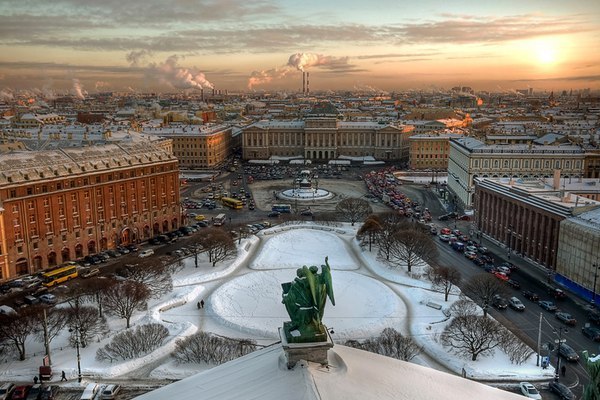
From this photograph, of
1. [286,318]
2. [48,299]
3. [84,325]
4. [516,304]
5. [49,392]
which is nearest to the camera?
[49,392]

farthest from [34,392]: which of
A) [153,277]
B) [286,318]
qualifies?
[286,318]

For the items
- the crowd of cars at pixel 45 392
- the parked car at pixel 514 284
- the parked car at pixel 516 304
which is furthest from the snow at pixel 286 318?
the parked car at pixel 514 284

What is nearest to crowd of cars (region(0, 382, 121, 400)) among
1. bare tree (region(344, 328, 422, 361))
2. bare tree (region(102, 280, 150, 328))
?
bare tree (region(102, 280, 150, 328))

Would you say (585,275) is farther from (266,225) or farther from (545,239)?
(266,225)

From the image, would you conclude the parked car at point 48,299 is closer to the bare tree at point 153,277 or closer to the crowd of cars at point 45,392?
the bare tree at point 153,277

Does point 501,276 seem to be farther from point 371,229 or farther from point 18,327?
point 18,327

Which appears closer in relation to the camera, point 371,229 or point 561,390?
point 561,390

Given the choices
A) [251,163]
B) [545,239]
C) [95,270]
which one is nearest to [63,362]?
[95,270]

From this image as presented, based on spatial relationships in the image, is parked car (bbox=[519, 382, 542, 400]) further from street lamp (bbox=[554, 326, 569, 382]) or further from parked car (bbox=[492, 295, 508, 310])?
parked car (bbox=[492, 295, 508, 310])
